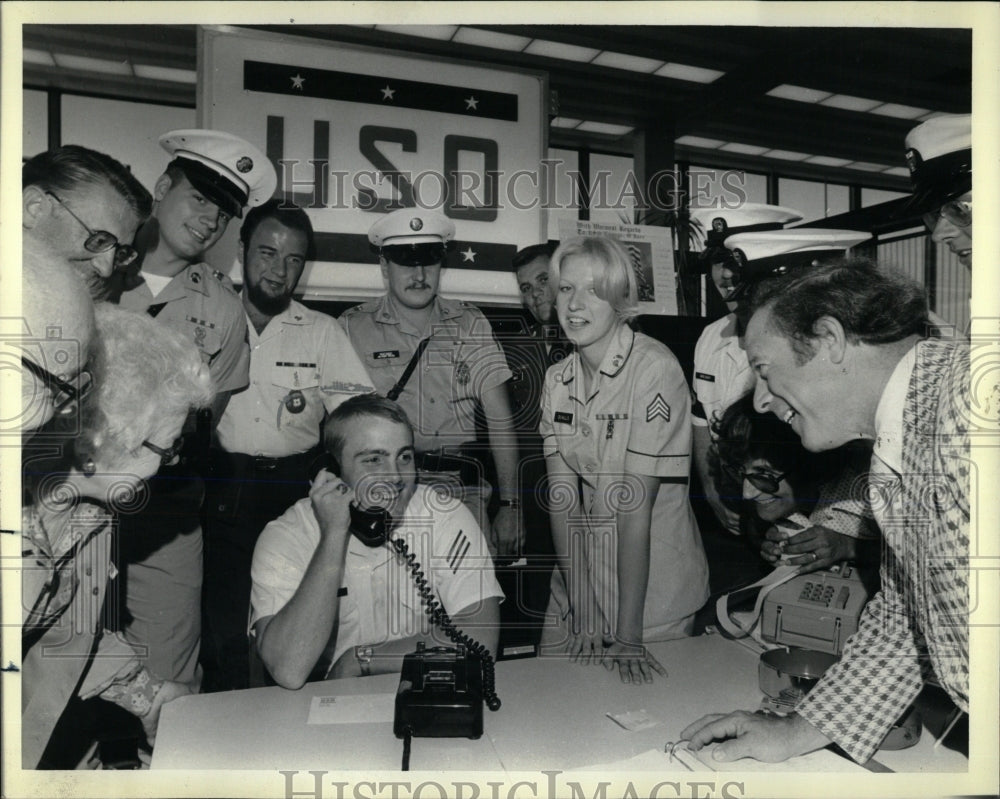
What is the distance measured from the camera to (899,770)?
1996 millimetres

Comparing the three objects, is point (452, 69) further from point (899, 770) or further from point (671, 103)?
point (899, 770)

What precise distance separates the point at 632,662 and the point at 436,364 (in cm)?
105

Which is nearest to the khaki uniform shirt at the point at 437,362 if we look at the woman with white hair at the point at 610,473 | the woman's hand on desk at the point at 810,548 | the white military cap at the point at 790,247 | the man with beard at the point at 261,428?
the man with beard at the point at 261,428

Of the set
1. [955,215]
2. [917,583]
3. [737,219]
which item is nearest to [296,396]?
[737,219]

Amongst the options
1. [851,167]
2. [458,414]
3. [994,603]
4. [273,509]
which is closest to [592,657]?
[458,414]

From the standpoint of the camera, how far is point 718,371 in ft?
7.65

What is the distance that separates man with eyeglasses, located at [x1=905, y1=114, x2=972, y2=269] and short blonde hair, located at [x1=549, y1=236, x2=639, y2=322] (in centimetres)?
88

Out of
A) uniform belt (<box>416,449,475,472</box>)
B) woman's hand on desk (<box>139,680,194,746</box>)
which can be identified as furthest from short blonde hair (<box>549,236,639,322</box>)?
woman's hand on desk (<box>139,680,194,746</box>)

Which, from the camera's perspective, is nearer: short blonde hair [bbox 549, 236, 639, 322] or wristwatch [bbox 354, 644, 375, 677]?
wristwatch [bbox 354, 644, 375, 677]

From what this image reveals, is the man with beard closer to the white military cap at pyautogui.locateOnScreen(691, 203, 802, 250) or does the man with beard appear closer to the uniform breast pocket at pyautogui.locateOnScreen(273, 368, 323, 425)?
the uniform breast pocket at pyautogui.locateOnScreen(273, 368, 323, 425)

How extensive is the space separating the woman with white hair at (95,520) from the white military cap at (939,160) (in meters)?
2.22

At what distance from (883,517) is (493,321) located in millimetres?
1271

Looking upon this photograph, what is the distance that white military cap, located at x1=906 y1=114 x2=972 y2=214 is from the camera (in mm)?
2312

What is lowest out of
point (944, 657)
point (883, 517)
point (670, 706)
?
point (670, 706)
